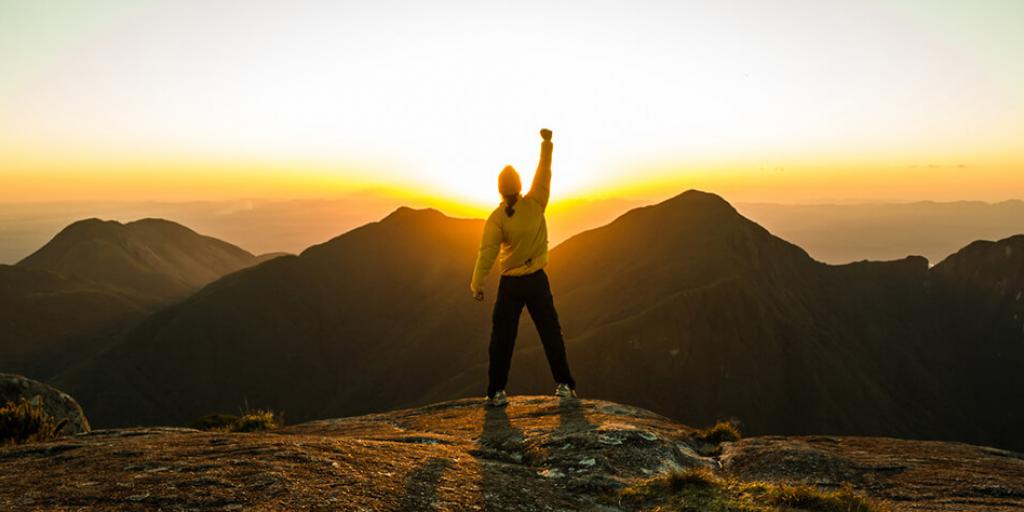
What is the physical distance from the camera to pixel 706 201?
99.0 metres

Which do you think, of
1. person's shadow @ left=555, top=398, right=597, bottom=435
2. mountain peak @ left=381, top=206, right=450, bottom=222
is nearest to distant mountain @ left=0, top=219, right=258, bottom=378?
mountain peak @ left=381, top=206, right=450, bottom=222

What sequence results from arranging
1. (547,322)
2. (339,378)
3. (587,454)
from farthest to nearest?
(339,378) < (547,322) < (587,454)

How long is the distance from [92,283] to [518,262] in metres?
142

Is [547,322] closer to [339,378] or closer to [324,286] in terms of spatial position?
[339,378]

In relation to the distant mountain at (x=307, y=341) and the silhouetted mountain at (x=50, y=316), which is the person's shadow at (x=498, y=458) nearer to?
the distant mountain at (x=307, y=341)

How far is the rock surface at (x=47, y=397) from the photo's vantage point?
11531mm

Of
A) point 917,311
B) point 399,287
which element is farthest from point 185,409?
point 917,311

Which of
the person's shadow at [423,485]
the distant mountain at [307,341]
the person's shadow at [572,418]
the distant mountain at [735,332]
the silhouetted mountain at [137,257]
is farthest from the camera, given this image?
the silhouetted mountain at [137,257]

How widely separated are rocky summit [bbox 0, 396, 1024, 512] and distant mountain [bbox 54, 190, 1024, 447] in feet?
205

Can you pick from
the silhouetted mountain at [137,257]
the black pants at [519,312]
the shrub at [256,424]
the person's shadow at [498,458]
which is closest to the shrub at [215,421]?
the shrub at [256,424]

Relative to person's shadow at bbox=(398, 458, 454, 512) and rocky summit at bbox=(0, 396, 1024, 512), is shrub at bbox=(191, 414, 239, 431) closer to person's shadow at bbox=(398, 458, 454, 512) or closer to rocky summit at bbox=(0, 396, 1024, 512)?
rocky summit at bbox=(0, 396, 1024, 512)

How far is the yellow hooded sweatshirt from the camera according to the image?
8672 mm

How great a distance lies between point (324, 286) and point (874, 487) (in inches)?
4134

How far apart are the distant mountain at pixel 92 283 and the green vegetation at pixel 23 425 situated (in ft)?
315
